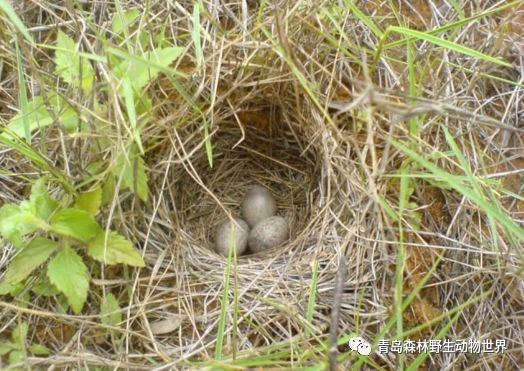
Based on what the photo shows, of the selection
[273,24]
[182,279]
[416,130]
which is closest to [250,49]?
[273,24]

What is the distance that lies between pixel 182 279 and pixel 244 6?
685mm

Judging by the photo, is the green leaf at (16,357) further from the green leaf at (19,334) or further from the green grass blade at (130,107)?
the green grass blade at (130,107)

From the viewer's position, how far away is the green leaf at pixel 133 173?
146cm

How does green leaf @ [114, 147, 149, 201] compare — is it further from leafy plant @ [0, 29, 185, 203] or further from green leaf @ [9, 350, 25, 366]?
green leaf @ [9, 350, 25, 366]

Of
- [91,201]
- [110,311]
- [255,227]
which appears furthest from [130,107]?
[255,227]

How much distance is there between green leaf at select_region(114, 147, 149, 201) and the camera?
146cm

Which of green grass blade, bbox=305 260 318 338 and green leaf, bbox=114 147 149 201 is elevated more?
green leaf, bbox=114 147 149 201

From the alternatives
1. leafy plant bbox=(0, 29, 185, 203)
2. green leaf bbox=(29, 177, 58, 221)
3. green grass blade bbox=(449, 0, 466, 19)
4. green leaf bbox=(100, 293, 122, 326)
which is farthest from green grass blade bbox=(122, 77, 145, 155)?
green grass blade bbox=(449, 0, 466, 19)

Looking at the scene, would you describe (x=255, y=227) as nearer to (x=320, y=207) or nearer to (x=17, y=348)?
(x=320, y=207)

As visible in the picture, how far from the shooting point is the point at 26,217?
1403mm

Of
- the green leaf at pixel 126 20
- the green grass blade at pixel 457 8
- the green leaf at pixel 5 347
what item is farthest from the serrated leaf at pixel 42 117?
the green grass blade at pixel 457 8

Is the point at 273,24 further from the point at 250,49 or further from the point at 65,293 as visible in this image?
the point at 65,293

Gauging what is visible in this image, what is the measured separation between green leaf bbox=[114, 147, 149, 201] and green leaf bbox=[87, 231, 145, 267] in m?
0.11

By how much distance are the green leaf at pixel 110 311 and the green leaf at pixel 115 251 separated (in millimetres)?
93
